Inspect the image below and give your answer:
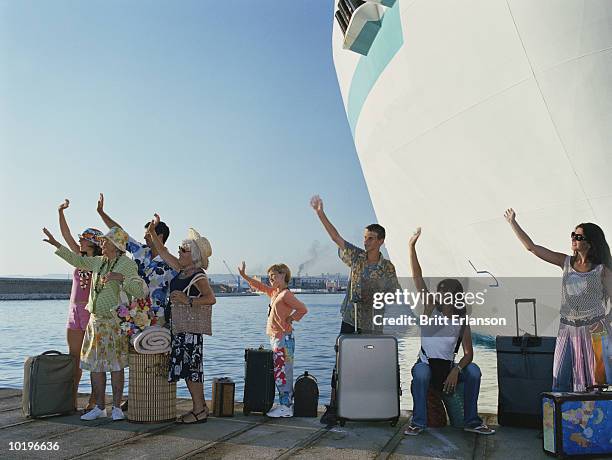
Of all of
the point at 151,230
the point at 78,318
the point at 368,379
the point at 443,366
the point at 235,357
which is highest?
the point at 151,230

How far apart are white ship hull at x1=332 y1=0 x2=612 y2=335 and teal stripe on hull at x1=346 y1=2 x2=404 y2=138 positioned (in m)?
0.04

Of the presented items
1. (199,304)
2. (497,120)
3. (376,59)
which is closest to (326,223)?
(199,304)

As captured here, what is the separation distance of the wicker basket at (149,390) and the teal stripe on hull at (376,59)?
23.0 feet

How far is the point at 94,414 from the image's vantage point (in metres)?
5.41

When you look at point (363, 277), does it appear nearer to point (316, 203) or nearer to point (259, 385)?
point (316, 203)

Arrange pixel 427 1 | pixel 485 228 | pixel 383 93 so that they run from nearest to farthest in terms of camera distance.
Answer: pixel 427 1
pixel 485 228
pixel 383 93

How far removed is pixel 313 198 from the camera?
18.5 ft

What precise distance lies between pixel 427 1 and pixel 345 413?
258 inches

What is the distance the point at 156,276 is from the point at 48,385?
4.75ft

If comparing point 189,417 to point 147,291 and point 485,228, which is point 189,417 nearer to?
point 147,291

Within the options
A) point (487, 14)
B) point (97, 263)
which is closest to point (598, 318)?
point (97, 263)

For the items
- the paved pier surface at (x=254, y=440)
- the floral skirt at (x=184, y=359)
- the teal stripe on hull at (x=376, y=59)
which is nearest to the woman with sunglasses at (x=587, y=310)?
the paved pier surface at (x=254, y=440)

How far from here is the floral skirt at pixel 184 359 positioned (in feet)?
17.2

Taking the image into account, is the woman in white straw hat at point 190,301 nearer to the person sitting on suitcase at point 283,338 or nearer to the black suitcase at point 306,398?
the person sitting on suitcase at point 283,338
